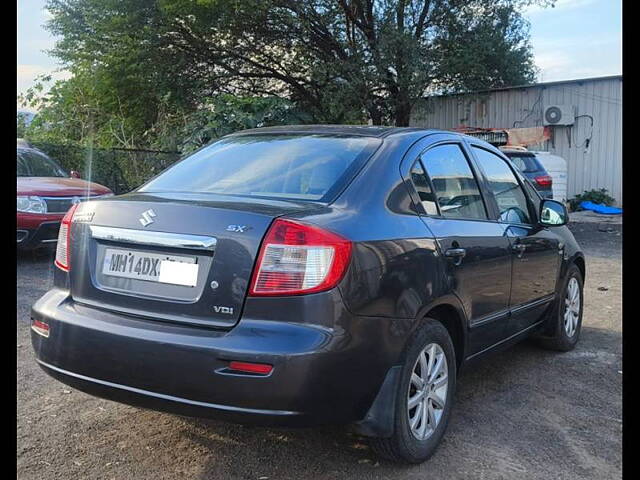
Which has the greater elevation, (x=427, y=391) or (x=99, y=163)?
(x=99, y=163)

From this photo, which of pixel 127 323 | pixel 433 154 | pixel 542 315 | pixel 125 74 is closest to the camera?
pixel 127 323

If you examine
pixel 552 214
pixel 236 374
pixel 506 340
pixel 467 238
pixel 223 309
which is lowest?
pixel 506 340

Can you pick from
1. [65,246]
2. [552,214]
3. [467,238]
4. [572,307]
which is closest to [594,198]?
[572,307]

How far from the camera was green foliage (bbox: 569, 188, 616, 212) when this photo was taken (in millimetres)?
17906

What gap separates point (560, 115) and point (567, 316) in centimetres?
1491

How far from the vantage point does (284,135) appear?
3.67 m

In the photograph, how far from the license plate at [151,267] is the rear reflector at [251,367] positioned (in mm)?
392

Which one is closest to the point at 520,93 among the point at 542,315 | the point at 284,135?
the point at 542,315

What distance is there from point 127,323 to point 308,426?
89 cm

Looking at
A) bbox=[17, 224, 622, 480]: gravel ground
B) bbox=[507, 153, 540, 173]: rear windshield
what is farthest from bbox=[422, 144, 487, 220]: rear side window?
bbox=[507, 153, 540, 173]: rear windshield

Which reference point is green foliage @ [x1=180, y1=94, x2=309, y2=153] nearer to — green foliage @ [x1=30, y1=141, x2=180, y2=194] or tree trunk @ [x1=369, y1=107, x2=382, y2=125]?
green foliage @ [x1=30, y1=141, x2=180, y2=194]

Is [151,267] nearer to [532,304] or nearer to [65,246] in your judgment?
[65,246]

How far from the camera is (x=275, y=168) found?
3303mm
